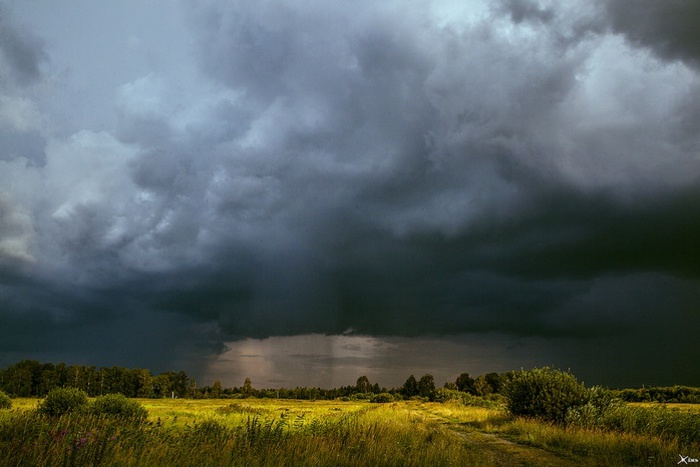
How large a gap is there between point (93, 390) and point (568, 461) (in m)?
202

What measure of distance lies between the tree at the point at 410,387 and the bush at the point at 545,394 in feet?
476

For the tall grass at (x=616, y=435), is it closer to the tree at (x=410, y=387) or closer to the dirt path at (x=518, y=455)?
the dirt path at (x=518, y=455)

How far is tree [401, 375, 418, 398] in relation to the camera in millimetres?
164625

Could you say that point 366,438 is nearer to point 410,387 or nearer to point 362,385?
point 410,387

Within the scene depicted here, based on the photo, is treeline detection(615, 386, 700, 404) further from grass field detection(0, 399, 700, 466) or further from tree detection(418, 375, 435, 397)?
grass field detection(0, 399, 700, 466)

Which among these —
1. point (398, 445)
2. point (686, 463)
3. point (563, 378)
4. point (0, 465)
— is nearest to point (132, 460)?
Result: point (0, 465)

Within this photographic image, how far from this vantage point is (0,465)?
7344 millimetres

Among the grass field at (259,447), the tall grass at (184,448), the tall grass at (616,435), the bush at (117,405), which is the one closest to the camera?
the tall grass at (184,448)

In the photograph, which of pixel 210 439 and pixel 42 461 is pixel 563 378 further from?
pixel 42 461

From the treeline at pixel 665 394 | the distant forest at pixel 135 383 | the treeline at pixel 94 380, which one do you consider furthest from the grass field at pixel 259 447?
the treeline at pixel 94 380

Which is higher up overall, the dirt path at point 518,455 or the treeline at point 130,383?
the dirt path at point 518,455

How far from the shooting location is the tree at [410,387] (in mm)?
164625

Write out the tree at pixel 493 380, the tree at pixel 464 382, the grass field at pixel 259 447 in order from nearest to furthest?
the grass field at pixel 259 447, the tree at pixel 493 380, the tree at pixel 464 382

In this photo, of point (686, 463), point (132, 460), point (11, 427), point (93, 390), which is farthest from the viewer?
point (93, 390)
